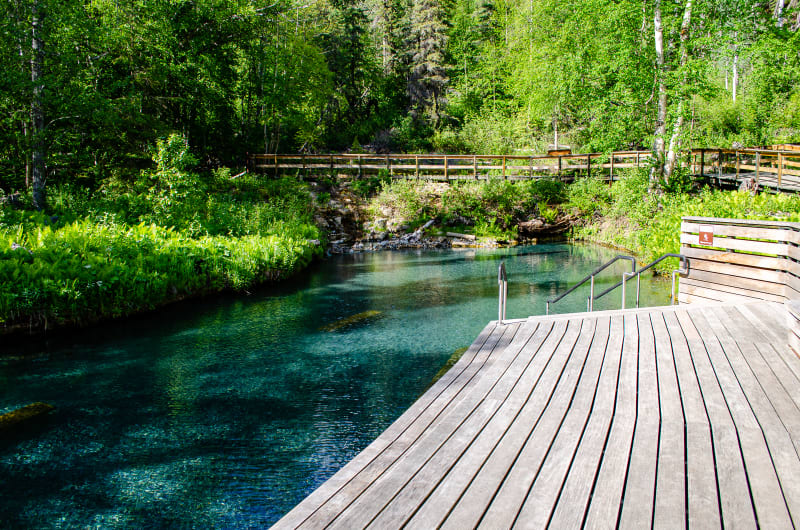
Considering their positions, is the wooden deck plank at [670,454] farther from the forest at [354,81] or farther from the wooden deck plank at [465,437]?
the forest at [354,81]

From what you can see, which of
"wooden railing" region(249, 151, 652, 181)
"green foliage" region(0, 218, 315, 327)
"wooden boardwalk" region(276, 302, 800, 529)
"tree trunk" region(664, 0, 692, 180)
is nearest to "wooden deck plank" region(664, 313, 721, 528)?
"wooden boardwalk" region(276, 302, 800, 529)

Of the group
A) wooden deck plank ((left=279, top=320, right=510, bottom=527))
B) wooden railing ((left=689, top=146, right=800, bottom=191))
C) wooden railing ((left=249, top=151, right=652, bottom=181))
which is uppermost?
wooden railing ((left=249, top=151, right=652, bottom=181))

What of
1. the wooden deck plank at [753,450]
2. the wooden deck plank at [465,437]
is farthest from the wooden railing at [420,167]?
the wooden deck plank at [753,450]

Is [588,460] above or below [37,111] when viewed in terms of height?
below

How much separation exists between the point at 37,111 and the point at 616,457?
1935cm

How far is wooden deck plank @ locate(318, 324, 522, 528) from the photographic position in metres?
3.16

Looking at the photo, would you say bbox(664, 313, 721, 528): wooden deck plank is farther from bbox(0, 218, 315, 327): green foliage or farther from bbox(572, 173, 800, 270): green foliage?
bbox(0, 218, 315, 327): green foliage

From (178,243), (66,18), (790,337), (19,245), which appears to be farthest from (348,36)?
(790,337)

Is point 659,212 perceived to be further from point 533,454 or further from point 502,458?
point 502,458

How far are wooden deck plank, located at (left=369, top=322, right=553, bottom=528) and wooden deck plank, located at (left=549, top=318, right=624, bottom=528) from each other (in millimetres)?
636

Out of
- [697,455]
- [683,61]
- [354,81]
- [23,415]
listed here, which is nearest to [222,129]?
[683,61]

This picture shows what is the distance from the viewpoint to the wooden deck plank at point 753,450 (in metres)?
2.95

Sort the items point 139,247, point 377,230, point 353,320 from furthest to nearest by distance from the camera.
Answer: point 377,230, point 139,247, point 353,320

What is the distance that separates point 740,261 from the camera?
829 centimetres
